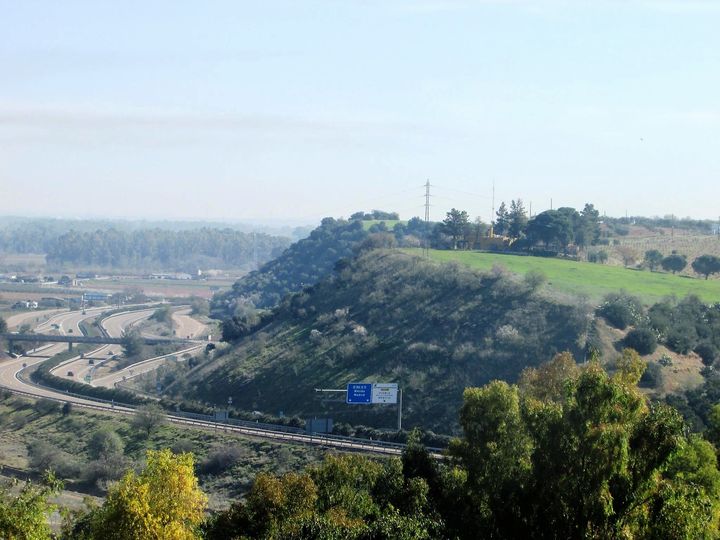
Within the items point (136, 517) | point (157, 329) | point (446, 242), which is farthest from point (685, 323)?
point (157, 329)

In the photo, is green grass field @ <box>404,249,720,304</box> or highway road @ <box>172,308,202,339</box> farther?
highway road @ <box>172,308,202,339</box>

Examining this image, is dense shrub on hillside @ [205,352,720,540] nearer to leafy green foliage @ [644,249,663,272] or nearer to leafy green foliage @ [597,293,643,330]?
leafy green foliage @ [597,293,643,330]

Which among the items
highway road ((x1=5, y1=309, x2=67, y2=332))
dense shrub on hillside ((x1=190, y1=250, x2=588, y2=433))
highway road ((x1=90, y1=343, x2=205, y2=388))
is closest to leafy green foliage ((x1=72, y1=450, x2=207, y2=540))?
dense shrub on hillside ((x1=190, y1=250, x2=588, y2=433))

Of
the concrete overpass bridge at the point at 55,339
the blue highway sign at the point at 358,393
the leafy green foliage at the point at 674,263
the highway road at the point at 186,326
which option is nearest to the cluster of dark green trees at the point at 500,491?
the blue highway sign at the point at 358,393

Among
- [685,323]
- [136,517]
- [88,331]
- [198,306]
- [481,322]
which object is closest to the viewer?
[136,517]

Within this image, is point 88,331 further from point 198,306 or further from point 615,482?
point 615,482

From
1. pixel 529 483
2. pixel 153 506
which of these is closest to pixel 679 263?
pixel 529 483

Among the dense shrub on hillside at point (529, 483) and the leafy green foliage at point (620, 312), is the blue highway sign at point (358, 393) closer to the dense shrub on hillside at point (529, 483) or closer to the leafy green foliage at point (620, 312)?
the leafy green foliage at point (620, 312)
